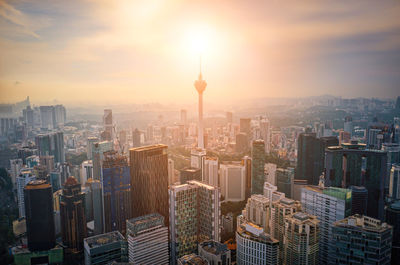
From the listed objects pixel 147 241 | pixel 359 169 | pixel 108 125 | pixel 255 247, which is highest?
pixel 108 125

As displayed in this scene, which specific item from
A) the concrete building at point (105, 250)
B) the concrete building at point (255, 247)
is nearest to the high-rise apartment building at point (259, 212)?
the concrete building at point (255, 247)

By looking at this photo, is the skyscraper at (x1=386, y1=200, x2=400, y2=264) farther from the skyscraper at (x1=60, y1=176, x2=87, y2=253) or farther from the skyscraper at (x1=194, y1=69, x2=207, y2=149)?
the skyscraper at (x1=60, y1=176, x2=87, y2=253)

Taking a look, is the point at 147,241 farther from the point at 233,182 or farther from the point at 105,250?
the point at 233,182

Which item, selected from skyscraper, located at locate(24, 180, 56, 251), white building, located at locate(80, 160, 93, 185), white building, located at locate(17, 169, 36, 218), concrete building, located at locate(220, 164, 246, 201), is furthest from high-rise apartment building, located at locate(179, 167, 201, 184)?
white building, located at locate(17, 169, 36, 218)

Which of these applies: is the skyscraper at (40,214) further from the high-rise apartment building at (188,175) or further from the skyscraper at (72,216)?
the high-rise apartment building at (188,175)

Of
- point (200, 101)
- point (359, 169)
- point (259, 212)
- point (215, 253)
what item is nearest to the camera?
point (215, 253)

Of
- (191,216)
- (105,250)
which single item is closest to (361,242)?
(191,216)
